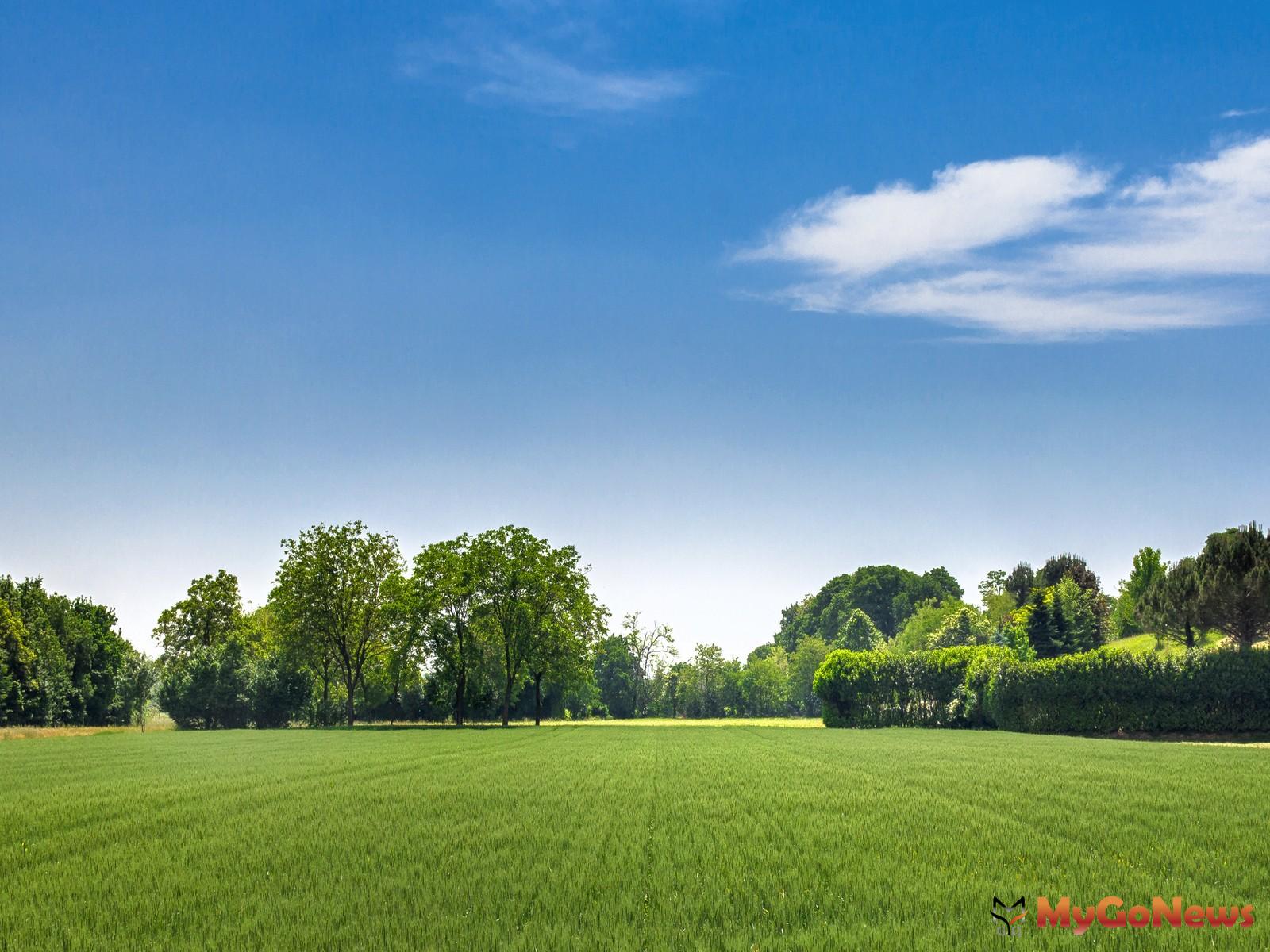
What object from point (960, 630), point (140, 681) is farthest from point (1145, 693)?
point (140, 681)

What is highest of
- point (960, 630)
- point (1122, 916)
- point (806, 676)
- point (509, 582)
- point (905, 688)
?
point (509, 582)

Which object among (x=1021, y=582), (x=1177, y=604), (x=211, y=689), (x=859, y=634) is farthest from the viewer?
(x=859, y=634)

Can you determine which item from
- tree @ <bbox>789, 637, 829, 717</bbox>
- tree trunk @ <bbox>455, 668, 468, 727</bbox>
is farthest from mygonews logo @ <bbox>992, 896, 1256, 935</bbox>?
tree @ <bbox>789, 637, 829, 717</bbox>

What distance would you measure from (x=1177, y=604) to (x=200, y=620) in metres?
83.4

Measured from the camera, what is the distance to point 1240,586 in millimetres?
56781

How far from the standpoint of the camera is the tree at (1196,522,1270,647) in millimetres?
55719

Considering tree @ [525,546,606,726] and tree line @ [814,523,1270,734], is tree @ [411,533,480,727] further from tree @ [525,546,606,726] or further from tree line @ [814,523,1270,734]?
tree line @ [814,523,1270,734]

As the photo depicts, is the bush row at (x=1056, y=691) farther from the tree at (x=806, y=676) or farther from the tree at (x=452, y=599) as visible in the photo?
the tree at (x=806, y=676)

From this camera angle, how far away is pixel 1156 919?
7457 millimetres

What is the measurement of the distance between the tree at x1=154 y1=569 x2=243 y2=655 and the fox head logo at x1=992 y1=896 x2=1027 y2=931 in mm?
81123

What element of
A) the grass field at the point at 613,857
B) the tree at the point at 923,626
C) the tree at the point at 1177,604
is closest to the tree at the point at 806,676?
the tree at the point at 923,626

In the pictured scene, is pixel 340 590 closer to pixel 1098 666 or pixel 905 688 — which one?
pixel 905 688

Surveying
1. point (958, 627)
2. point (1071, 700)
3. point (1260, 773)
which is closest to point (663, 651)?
point (958, 627)

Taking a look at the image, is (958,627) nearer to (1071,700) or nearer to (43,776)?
(1071,700)
